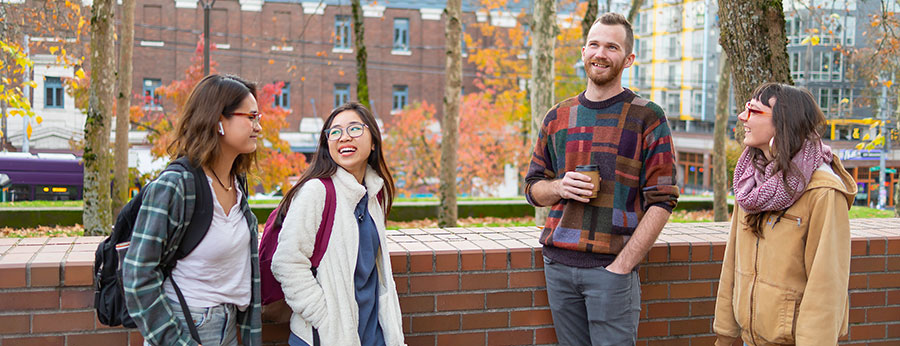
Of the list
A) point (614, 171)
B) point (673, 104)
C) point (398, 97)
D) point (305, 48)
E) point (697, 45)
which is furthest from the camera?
point (673, 104)

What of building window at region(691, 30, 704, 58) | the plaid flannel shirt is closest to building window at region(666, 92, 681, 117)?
building window at region(691, 30, 704, 58)

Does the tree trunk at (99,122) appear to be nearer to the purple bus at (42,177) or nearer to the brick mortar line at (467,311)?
the brick mortar line at (467,311)

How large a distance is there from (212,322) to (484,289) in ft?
4.82

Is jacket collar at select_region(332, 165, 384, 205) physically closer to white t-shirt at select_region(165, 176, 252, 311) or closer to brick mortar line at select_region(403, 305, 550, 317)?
white t-shirt at select_region(165, 176, 252, 311)

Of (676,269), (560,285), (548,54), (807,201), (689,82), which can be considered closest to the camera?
(807,201)

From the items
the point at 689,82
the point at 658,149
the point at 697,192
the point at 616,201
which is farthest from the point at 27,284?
the point at 689,82

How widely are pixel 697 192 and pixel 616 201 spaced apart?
200 feet

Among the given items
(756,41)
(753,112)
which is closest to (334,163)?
(753,112)

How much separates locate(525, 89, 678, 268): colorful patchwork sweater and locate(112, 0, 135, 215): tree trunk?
1000 centimetres

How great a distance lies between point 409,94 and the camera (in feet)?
146

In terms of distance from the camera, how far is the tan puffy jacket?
299cm

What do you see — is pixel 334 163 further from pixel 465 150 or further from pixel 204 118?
pixel 465 150

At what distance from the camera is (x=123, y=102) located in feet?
38.6

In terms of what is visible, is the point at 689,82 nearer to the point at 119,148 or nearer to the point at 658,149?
the point at 119,148
